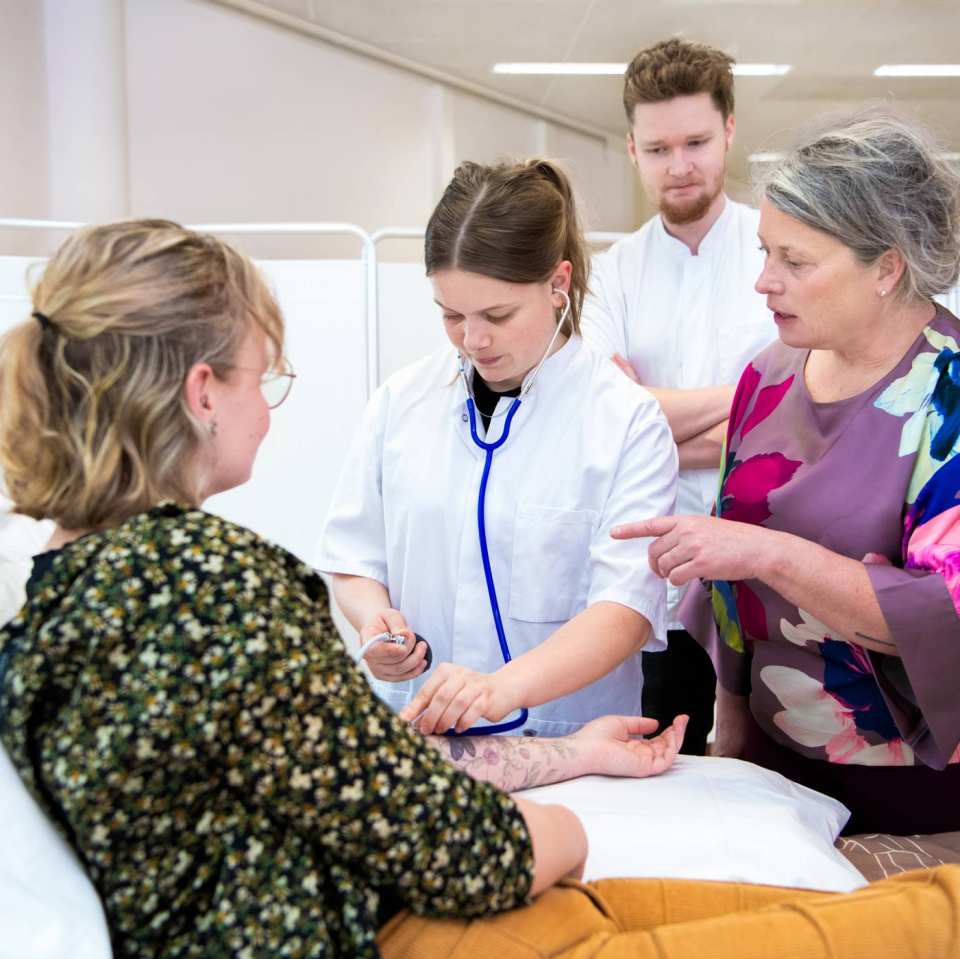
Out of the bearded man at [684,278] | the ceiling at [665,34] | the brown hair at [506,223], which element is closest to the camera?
Result: the brown hair at [506,223]

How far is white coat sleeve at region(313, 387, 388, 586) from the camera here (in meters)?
1.82

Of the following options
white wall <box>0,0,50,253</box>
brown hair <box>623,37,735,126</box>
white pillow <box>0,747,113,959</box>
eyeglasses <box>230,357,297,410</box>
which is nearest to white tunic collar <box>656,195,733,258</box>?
brown hair <box>623,37,735,126</box>

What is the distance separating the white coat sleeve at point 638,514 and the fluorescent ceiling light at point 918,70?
648cm

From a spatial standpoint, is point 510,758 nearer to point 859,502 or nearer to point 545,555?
point 545,555

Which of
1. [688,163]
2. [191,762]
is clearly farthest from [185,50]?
[191,762]

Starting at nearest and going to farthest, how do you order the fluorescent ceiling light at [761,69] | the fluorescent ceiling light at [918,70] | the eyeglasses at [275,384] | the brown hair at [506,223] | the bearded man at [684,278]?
the eyeglasses at [275,384], the brown hair at [506,223], the bearded man at [684,278], the fluorescent ceiling light at [761,69], the fluorescent ceiling light at [918,70]

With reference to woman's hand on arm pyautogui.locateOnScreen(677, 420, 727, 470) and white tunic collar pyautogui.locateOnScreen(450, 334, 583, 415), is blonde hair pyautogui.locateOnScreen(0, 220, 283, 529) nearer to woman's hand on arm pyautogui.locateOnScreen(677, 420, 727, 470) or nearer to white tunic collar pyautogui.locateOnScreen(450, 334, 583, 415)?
white tunic collar pyautogui.locateOnScreen(450, 334, 583, 415)


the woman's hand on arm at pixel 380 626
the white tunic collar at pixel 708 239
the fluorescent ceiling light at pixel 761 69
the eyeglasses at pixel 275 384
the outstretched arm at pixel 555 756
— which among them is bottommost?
the outstretched arm at pixel 555 756

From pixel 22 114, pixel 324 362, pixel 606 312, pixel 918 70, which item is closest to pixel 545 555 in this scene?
pixel 606 312

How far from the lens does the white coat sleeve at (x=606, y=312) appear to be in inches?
90.5

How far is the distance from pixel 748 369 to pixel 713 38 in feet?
17.8

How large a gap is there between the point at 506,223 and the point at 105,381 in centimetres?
81

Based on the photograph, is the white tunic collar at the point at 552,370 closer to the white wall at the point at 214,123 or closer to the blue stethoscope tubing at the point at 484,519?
the blue stethoscope tubing at the point at 484,519

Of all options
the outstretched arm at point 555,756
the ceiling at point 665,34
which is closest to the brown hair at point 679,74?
the outstretched arm at point 555,756
